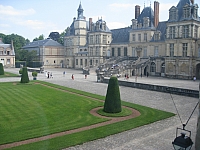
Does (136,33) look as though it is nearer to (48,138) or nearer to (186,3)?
(186,3)

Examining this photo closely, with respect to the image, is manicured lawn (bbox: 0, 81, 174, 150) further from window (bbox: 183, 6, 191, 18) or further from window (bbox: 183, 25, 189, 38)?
window (bbox: 183, 6, 191, 18)

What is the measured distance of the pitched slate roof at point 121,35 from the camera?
54.3 m

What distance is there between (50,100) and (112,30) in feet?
146

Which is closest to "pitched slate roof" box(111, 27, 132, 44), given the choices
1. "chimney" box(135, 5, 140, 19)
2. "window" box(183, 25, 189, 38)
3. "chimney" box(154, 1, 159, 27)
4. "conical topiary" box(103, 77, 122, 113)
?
"chimney" box(135, 5, 140, 19)

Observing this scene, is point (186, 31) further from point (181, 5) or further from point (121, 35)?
point (121, 35)

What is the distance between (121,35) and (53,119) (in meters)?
45.1

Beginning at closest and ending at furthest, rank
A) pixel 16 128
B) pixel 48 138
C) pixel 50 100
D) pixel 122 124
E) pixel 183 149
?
1. pixel 183 149
2. pixel 48 138
3. pixel 16 128
4. pixel 122 124
5. pixel 50 100

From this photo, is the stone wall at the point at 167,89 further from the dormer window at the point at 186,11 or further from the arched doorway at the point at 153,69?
the dormer window at the point at 186,11

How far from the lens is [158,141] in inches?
415

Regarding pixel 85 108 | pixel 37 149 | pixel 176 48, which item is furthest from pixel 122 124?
pixel 176 48

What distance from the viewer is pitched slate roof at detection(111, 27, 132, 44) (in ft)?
178

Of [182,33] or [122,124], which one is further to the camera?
[182,33]

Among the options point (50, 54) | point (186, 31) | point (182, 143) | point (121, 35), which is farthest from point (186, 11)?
point (50, 54)

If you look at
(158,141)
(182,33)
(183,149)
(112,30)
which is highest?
(112,30)
